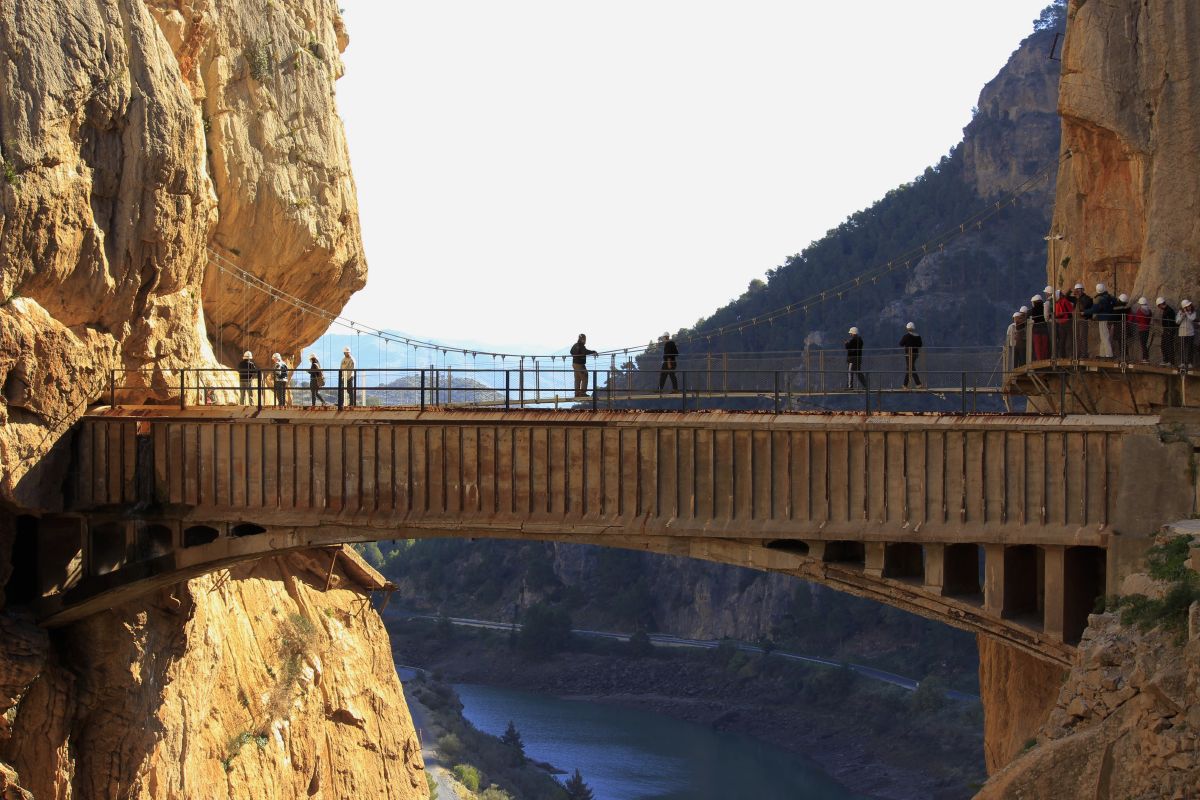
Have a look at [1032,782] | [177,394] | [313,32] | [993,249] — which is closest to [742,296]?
[993,249]

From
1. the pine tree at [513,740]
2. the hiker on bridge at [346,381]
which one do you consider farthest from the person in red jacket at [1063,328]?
the pine tree at [513,740]

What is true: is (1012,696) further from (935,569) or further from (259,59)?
(259,59)

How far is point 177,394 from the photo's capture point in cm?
2580

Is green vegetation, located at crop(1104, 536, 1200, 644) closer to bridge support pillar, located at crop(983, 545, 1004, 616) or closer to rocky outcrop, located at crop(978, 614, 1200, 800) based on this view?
rocky outcrop, located at crop(978, 614, 1200, 800)

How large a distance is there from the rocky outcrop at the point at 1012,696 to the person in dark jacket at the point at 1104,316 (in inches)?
186

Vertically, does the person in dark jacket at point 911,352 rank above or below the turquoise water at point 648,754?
above

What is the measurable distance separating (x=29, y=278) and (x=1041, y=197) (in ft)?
238

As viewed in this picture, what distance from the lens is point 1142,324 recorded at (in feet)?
72.5

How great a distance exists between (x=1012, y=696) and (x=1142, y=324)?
277 inches

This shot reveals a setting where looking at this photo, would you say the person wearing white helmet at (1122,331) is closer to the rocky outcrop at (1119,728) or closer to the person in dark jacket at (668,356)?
the rocky outcrop at (1119,728)

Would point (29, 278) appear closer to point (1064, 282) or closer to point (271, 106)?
point (271, 106)

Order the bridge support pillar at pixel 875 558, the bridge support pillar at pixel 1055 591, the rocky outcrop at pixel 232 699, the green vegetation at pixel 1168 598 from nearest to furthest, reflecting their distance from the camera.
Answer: the green vegetation at pixel 1168 598, the bridge support pillar at pixel 1055 591, the bridge support pillar at pixel 875 558, the rocky outcrop at pixel 232 699

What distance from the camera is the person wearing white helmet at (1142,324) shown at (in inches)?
866

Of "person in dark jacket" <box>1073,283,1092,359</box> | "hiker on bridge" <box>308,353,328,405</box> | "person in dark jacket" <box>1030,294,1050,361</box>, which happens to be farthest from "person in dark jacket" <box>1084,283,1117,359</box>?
"hiker on bridge" <box>308,353,328,405</box>
